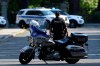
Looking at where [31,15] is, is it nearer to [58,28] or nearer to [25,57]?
[58,28]

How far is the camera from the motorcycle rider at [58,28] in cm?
1891

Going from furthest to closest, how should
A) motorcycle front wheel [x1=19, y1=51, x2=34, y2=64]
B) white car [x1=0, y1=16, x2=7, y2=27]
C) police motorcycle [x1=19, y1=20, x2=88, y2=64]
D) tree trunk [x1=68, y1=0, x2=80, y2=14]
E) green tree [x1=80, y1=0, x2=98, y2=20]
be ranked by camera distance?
1. green tree [x1=80, y1=0, x2=98, y2=20]
2. tree trunk [x1=68, y1=0, x2=80, y2=14]
3. white car [x1=0, y1=16, x2=7, y2=27]
4. motorcycle front wheel [x1=19, y1=51, x2=34, y2=64]
5. police motorcycle [x1=19, y1=20, x2=88, y2=64]

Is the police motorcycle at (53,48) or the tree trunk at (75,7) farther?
the tree trunk at (75,7)

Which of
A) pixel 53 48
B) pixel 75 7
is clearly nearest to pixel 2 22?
pixel 75 7

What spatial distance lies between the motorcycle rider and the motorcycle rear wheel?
2230mm

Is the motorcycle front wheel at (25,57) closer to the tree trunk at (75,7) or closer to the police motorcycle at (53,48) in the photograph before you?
the police motorcycle at (53,48)

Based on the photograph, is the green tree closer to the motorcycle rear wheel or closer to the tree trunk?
the tree trunk

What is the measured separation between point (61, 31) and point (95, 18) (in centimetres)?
4209

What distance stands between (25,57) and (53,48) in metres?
1.01

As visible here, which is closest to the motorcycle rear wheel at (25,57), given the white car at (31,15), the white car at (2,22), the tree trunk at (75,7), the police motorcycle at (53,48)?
the police motorcycle at (53,48)

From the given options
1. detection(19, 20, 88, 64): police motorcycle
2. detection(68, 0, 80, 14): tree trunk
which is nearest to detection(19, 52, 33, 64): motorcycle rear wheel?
detection(19, 20, 88, 64): police motorcycle

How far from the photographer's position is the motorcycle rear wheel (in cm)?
1677

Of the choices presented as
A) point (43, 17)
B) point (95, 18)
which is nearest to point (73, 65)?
point (43, 17)

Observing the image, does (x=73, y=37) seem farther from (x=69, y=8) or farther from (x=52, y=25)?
(x=69, y=8)
